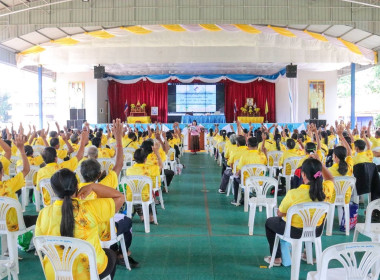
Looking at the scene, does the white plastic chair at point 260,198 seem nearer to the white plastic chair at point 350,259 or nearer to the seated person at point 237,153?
the seated person at point 237,153

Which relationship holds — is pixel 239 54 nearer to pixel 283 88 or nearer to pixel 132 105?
pixel 283 88

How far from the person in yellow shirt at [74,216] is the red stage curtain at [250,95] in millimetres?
21437

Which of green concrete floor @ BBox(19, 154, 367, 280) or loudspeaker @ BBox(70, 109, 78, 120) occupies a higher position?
loudspeaker @ BBox(70, 109, 78, 120)

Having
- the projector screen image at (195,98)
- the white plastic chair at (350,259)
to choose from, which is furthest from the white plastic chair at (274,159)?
the projector screen image at (195,98)

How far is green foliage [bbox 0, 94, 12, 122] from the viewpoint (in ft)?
116

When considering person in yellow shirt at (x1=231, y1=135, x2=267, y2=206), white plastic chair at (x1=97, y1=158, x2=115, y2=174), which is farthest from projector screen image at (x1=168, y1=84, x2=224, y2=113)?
person in yellow shirt at (x1=231, y1=135, x2=267, y2=206)

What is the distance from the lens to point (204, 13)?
11.8 meters

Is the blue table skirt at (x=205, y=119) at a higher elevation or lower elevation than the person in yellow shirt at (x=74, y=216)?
higher

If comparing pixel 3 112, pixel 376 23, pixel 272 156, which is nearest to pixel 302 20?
pixel 376 23

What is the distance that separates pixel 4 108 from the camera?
117 feet

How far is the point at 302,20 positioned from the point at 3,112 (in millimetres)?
31069

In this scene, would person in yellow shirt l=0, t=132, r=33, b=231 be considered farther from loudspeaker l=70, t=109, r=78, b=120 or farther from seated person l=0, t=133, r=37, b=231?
loudspeaker l=70, t=109, r=78, b=120

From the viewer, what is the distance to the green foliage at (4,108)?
116 ft

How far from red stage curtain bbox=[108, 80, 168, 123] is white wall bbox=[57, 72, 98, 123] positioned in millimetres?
3033
